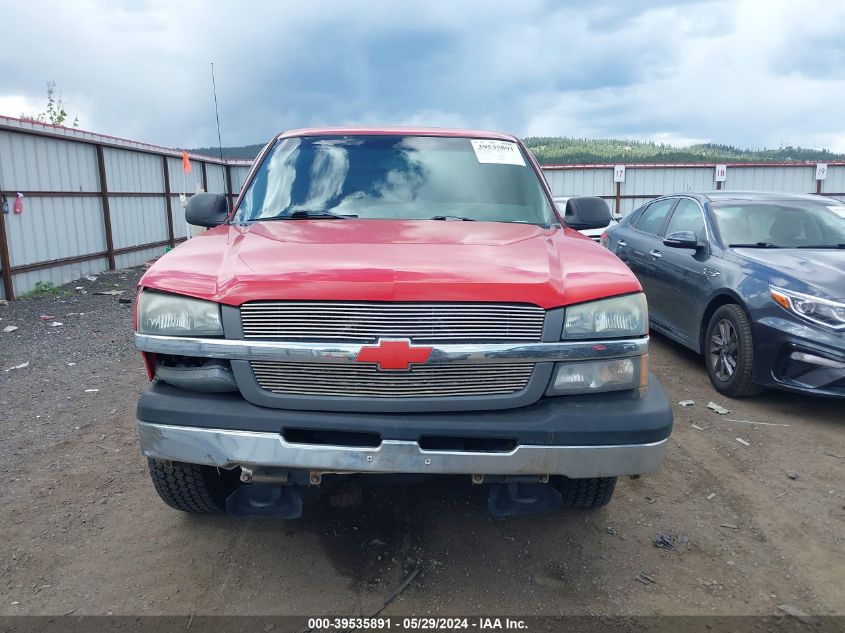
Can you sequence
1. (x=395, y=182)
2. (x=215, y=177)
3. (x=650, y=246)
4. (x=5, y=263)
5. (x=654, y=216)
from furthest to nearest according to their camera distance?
(x=215, y=177), (x=5, y=263), (x=654, y=216), (x=650, y=246), (x=395, y=182)

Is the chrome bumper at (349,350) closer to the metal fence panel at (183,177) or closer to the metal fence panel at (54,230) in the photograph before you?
the metal fence panel at (54,230)

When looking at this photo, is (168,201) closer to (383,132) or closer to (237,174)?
(237,174)

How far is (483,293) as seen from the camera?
7.36 feet

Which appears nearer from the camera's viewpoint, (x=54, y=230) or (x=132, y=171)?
(x=54, y=230)

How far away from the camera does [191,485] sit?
2.77 metres

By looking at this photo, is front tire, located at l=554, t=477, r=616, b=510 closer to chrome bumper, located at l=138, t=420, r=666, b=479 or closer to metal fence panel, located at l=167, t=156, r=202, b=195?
chrome bumper, located at l=138, t=420, r=666, b=479

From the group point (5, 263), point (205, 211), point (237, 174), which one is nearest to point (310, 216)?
point (205, 211)

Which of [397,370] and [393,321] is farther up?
[393,321]

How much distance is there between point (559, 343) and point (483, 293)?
0.34 metres

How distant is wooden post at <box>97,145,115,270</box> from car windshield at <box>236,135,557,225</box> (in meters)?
10.2

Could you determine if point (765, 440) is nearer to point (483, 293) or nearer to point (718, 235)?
point (718, 235)

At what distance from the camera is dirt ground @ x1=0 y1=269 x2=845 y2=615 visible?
98.2 inches

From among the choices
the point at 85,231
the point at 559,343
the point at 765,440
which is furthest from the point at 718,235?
the point at 85,231

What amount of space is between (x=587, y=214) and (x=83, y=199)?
10.9 meters
